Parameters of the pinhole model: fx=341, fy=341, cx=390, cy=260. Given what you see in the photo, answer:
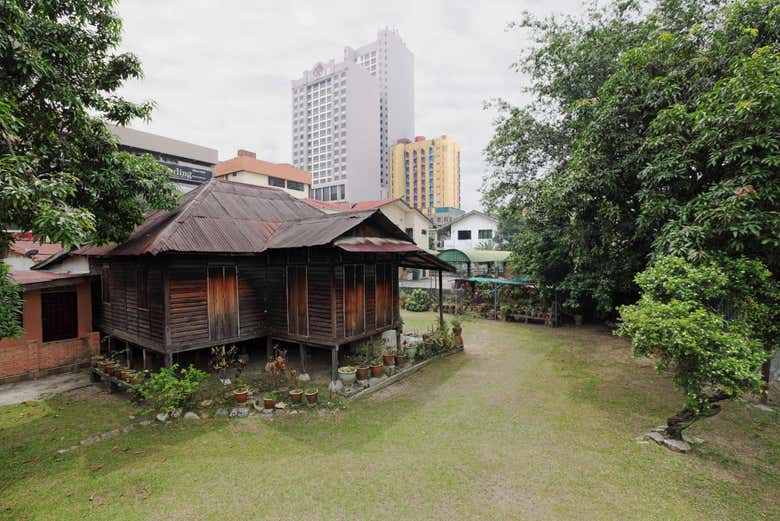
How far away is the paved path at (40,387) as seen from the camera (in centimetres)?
960

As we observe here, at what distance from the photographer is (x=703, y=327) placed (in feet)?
20.3

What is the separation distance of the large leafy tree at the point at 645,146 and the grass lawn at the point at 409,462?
431 centimetres

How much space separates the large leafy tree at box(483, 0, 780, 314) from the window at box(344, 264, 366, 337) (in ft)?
26.1

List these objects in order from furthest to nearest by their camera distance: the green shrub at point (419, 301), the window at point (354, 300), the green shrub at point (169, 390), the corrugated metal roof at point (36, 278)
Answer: the green shrub at point (419, 301), the corrugated metal roof at point (36, 278), the window at point (354, 300), the green shrub at point (169, 390)

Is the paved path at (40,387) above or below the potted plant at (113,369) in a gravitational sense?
below

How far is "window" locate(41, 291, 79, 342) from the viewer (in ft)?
37.8

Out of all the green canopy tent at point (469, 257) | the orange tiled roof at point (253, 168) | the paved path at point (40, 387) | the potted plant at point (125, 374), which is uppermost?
the orange tiled roof at point (253, 168)

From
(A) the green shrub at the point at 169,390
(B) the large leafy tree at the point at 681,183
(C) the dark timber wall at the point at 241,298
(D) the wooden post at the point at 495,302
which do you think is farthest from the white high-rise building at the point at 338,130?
(A) the green shrub at the point at 169,390

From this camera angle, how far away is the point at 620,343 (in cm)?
1514

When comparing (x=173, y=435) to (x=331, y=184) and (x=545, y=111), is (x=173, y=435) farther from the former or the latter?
(x=331, y=184)

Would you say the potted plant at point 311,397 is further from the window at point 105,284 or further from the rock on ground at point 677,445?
the window at point 105,284

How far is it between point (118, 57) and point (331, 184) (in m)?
78.1

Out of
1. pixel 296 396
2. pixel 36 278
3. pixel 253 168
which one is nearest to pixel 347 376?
pixel 296 396

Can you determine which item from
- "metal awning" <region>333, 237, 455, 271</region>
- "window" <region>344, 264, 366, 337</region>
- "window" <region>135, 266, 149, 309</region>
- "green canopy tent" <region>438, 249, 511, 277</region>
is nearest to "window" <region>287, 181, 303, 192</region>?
"green canopy tent" <region>438, 249, 511, 277</region>
